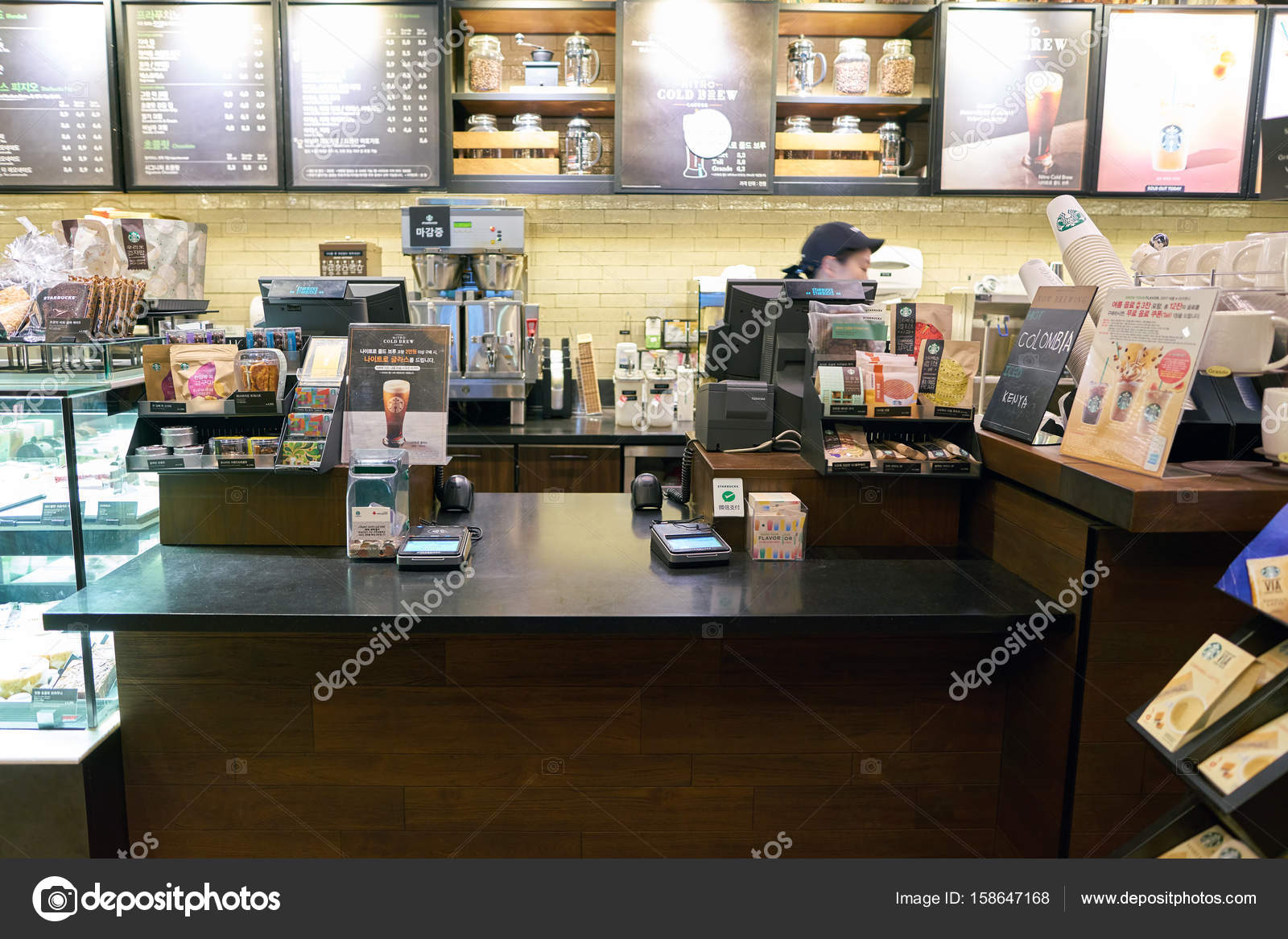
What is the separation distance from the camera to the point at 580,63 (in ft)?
14.5

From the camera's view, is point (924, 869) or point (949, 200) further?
point (949, 200)

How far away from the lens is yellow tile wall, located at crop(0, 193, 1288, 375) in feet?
15.5

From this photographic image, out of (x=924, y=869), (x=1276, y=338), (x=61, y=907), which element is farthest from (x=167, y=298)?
(x=1276, y=338)

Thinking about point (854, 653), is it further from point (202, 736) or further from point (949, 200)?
point (949, 200)

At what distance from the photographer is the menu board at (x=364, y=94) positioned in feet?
14.0

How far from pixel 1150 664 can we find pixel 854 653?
584 mm

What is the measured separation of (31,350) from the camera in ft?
7.80

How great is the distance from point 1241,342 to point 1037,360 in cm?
42

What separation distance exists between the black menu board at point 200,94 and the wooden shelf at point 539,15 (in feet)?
3.23

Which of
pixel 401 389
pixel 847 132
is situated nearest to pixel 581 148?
pixel 847 132

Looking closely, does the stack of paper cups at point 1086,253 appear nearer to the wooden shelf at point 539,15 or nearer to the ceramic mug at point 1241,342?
the ceramic mug at point 1241,342

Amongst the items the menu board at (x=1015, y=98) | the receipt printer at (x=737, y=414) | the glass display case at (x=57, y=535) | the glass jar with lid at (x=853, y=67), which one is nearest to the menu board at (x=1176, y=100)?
the menu board at (x=1015, y=98)

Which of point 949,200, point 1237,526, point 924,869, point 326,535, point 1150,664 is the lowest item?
point 924,869

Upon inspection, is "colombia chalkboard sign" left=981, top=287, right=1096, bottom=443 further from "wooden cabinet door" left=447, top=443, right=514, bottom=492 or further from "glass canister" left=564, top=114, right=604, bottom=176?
"glass canister" left=564, top=114, right=604, bottom=176
